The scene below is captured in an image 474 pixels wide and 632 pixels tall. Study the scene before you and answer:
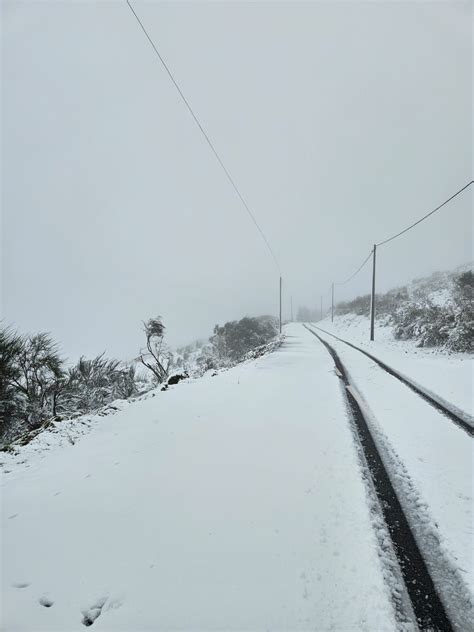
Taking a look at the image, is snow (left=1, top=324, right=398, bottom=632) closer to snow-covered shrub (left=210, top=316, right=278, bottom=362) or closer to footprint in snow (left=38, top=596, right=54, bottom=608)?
footprint in snow (left=38, top=596, right=54, bottom=608)

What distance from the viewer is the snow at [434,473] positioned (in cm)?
241

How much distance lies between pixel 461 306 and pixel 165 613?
16.7m

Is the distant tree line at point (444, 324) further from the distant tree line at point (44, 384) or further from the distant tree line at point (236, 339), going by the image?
the distant tree line at point (44, 384)

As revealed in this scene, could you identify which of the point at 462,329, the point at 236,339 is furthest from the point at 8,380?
the point at 236,339

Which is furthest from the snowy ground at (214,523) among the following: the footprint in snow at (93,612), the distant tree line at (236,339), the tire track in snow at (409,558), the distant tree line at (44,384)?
the distant tree line at (236,339)

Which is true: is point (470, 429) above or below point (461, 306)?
below

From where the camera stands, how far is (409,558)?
93.4 inches

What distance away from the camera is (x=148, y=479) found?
3523 millimetres

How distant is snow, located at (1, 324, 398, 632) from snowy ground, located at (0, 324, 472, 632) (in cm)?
1

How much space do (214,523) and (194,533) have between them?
21cm

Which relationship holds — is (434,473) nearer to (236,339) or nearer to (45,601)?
(45,601)

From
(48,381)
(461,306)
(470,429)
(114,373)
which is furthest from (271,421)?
(461,306)

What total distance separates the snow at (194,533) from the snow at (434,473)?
373mm

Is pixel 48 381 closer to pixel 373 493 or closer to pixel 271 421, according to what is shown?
pixel 271 421
